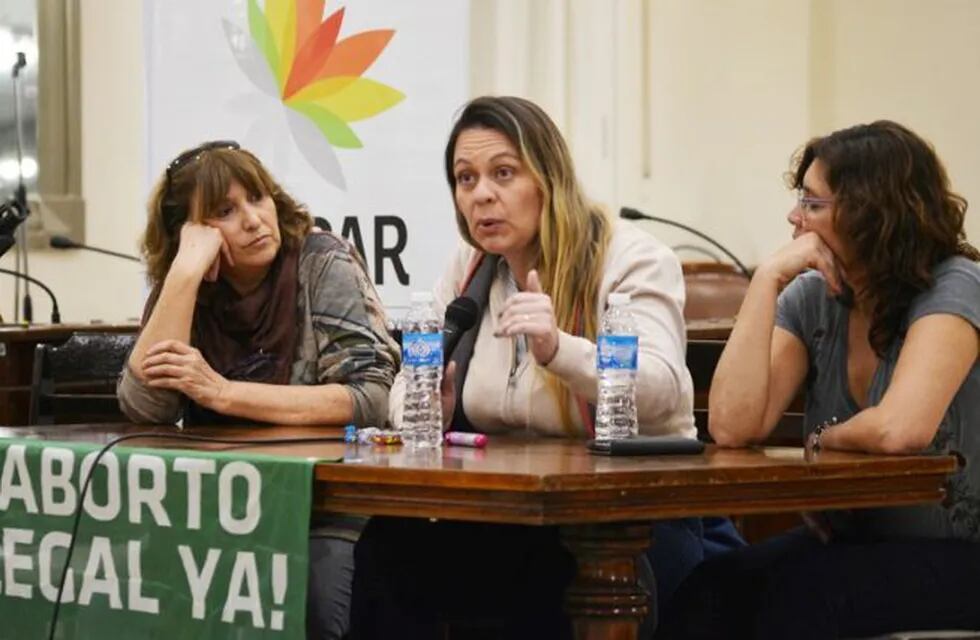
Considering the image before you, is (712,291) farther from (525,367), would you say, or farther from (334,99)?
(525,367)

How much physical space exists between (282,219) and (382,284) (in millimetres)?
1920

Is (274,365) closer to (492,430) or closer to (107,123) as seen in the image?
(492,430)

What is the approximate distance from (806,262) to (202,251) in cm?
135

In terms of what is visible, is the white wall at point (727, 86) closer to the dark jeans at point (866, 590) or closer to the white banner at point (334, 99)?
the white banner at point (334, 99)

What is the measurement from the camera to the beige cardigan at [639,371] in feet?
10.3

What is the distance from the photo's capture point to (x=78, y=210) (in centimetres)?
900

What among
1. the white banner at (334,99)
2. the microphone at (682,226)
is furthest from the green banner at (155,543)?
the microphone at (682,226)

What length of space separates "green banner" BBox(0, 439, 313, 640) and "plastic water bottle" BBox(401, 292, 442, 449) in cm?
39

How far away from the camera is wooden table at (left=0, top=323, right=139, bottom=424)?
218 inches

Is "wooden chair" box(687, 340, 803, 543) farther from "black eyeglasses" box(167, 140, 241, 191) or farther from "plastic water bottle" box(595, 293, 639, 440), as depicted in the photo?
"black eyeglasses" box(167, 140, 241, 191)

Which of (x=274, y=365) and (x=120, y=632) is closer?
(x=120, y=632)

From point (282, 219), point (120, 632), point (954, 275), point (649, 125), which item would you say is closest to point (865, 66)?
point (649, 125)

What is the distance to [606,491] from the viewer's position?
2.38m

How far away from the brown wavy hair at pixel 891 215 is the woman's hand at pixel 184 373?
1.32 metres
